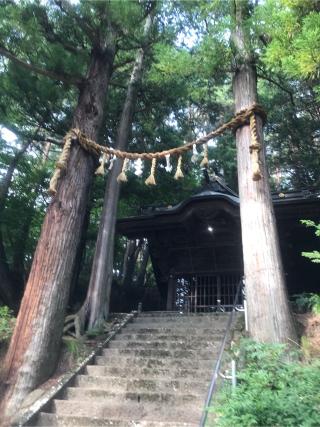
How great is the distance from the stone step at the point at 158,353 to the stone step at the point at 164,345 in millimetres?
114

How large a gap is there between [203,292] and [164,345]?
4620 mm

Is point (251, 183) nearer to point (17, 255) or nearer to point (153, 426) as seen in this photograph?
point (153, 426)

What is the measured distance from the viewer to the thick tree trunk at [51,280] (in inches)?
212

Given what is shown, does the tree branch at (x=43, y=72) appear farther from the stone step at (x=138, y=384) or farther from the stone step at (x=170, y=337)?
the stone step at (x=138, y=384)

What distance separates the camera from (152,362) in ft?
19.1

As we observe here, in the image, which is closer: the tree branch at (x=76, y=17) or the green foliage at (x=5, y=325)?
the green foliage at (x=5, y=325)


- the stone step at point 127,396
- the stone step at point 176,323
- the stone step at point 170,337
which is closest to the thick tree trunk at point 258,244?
the stone step at point 127,396

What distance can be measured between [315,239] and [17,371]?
761 centimetres

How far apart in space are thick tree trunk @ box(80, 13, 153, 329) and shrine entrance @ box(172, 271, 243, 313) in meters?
3.20

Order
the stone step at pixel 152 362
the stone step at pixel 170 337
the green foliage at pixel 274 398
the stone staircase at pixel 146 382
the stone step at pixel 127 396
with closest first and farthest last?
the green foliage at pixel 274 398 → the stone staircase at pixel 146 382 → the stone step at pixel 127 396 → the stone step at pixel 152 362 → the stone step at pixel 170 337

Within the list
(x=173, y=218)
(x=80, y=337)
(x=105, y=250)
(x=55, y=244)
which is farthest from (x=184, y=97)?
(x=80, y=337)

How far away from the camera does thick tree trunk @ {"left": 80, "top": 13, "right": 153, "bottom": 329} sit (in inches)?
295

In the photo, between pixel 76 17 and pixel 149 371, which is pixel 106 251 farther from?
pixel 76 17

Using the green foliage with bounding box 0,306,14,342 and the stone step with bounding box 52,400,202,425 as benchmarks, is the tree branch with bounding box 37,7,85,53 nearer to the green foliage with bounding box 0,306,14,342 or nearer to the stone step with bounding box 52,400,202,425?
the green foliage with bounding box 0,306,14,342
